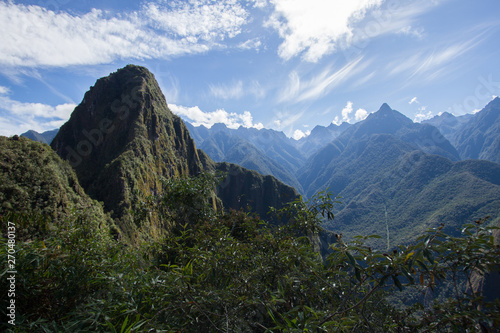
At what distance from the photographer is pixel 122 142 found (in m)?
66.0

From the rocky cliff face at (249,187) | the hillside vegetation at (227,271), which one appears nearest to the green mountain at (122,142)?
the hillside vegetation at (227,271)

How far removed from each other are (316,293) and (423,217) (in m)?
210

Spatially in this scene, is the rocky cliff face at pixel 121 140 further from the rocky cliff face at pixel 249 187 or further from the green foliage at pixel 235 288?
the rocky cliff face at pixel 249 187

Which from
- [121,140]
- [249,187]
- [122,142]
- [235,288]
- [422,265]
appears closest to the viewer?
[422,265]

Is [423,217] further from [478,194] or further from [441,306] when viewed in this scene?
[441,306]

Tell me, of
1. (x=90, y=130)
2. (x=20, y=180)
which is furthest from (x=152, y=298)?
(x=90, y=130)

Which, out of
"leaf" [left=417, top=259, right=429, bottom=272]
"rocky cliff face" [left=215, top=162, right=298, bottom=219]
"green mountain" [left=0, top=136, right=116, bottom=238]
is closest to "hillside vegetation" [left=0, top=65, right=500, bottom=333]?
"leaf" [left=417, top=259, right=429, bottom=272]

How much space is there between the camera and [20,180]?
63.0 ft

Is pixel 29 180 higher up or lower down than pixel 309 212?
higher up

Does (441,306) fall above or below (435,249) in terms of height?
below

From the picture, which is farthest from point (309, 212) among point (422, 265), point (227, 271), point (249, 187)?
point (249, 187)

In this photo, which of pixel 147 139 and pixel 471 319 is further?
pixel 147 139

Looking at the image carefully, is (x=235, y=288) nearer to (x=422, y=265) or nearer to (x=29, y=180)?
(x=422, y=265)

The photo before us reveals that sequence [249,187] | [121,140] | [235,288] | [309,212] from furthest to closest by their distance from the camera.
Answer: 1. [249,187]
2. [121,140]
3. [309,212]
4. [235,288]
